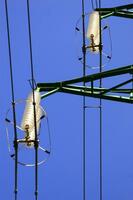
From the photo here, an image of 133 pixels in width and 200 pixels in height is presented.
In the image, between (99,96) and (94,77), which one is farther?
(99,96)

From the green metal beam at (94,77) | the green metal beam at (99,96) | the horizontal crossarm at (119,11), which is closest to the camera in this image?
the green metal beam at (94,77)

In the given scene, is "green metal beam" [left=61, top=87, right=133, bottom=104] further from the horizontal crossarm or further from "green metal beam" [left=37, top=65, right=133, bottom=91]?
the horizontal crossarm

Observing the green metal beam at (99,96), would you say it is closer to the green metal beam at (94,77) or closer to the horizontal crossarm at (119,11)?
the green metal beam at (94,77)

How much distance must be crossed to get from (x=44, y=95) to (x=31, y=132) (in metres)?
2.94

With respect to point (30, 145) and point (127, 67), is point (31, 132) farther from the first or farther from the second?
point (127, 67)

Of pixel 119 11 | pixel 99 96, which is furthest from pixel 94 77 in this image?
pixel 119 11

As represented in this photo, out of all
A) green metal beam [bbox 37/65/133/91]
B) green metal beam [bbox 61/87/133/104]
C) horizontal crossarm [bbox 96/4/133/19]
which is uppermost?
horizontal crossarm [bbox 96/4/133/19]

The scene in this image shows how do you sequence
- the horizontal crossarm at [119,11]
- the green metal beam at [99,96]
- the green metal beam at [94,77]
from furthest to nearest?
1. the horizontal crossarm at [119,11]
2. the green metal beam at [99,96]
3. the green metal beam at [94,77]

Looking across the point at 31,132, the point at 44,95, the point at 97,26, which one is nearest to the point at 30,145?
the point at 31,132

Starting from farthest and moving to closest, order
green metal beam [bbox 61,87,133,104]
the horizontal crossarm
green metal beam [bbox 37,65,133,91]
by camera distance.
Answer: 1. the horizontal crossarm
2. green metal beam [bbox 61,87,133,104]
3. green metal beam [bbox 37,65,133,91]

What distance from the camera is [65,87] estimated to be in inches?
476

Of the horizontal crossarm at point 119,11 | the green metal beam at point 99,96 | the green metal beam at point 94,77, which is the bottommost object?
the green metal beam at point 99,96

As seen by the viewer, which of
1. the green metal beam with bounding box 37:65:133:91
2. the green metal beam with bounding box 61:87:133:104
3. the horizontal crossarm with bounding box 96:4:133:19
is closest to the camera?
the green metal beam with bounding box 37:65:133:91

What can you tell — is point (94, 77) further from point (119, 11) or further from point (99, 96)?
point (119, 11)
